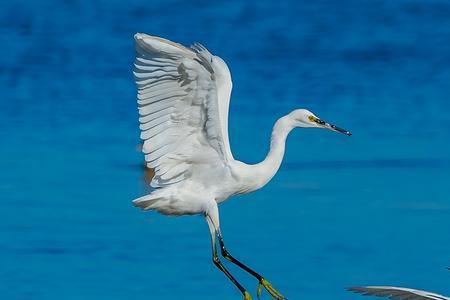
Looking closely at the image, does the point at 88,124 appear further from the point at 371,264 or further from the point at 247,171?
the point at 247,171

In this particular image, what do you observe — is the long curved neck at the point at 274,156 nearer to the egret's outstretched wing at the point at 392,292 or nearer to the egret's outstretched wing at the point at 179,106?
the egret's outstretched wing at the point at 179,106

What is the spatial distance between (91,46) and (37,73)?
1443mm

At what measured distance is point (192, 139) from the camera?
9961mm

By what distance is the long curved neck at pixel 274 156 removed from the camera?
1008 centimetres

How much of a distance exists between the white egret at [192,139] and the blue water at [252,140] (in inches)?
40.0

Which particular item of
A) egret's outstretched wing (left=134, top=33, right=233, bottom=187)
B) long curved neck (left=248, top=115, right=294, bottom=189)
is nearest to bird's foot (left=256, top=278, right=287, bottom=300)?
long curved neck (left=248, top=115, right=294, bottom=189)

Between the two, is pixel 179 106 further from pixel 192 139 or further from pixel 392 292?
pixel 392 292

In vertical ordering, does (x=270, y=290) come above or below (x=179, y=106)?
below

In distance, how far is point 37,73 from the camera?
1877cm

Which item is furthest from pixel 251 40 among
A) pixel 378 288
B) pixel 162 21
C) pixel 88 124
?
pixel 378 288

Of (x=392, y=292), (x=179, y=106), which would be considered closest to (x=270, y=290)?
(x=179, y=106)

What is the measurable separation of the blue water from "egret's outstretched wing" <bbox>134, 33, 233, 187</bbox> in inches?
48.2

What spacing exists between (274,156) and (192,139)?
1.81ft

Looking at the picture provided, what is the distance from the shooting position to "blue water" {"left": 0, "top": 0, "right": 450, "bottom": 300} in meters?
11.5
